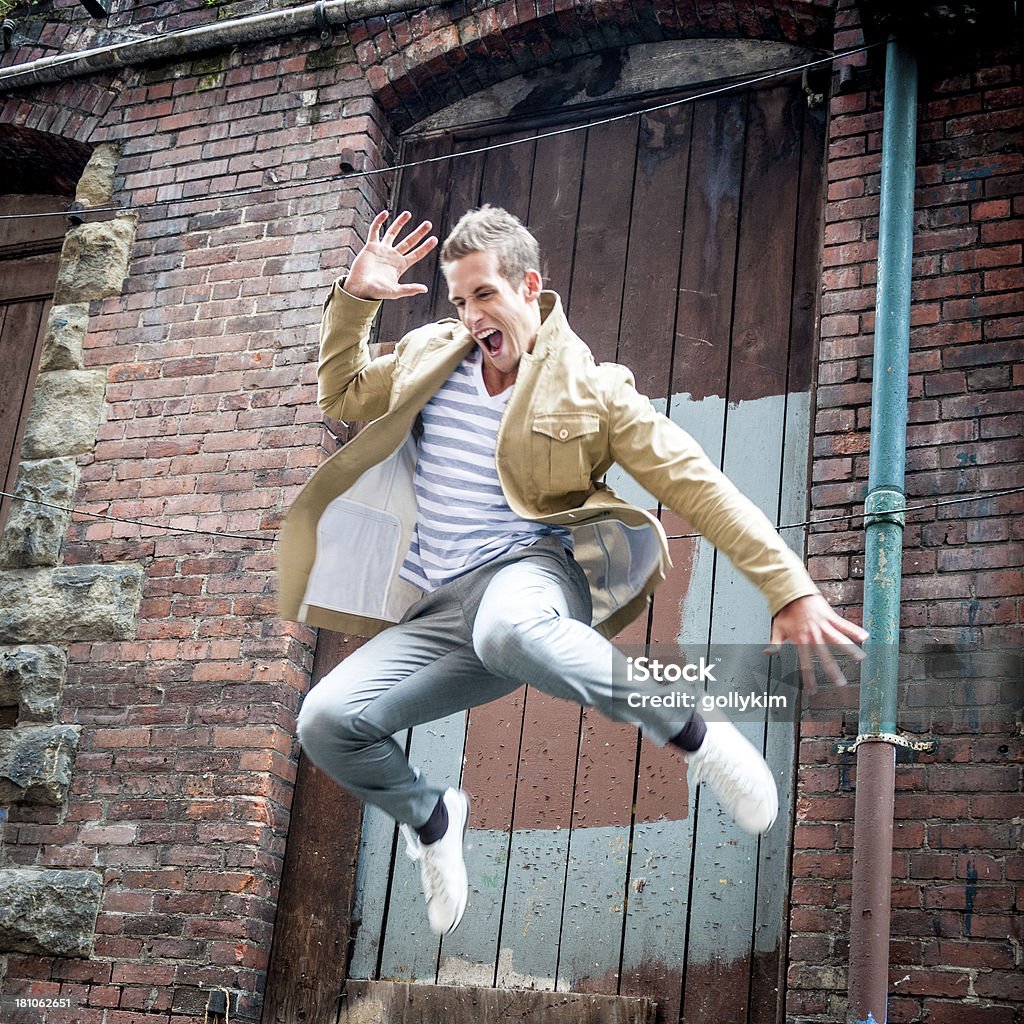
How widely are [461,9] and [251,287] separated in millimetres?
1378

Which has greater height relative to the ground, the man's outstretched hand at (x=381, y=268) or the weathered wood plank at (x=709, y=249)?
the weathered wood plank at (x=709, y=249)

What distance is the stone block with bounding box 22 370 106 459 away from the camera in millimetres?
5355

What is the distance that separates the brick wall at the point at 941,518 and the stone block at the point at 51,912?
7.65 feet

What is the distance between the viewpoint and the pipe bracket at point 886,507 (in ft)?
13.0

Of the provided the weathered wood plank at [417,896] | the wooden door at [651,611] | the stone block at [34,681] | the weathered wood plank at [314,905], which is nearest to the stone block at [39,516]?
the stone block at [34,681]

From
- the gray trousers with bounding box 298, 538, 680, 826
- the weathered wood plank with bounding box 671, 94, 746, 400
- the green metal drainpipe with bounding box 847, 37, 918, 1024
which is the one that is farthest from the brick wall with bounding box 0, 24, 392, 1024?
the green metal drainpipe with bounding box 847, 37, 918, 1024

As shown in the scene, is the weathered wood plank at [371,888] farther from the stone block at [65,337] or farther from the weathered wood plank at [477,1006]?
the stone block at [65,337]

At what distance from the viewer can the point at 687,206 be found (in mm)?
5094

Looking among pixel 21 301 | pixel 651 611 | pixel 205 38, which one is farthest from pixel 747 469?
pixel 21 301

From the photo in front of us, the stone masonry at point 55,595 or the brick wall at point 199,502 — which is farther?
the stone masonry at point 55,595

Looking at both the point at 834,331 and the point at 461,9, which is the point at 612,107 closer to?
the point at 461,9

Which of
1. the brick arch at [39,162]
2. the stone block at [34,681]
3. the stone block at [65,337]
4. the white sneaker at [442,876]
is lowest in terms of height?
the white sneaker at [442,876]

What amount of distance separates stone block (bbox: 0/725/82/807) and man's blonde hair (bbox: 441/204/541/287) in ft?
8.80

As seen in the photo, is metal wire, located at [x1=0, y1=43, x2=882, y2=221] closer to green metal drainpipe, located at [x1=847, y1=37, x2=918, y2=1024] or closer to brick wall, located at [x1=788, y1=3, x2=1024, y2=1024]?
brick wall, located at [x1=788, y1=3, x2=1024, y2=1024]
